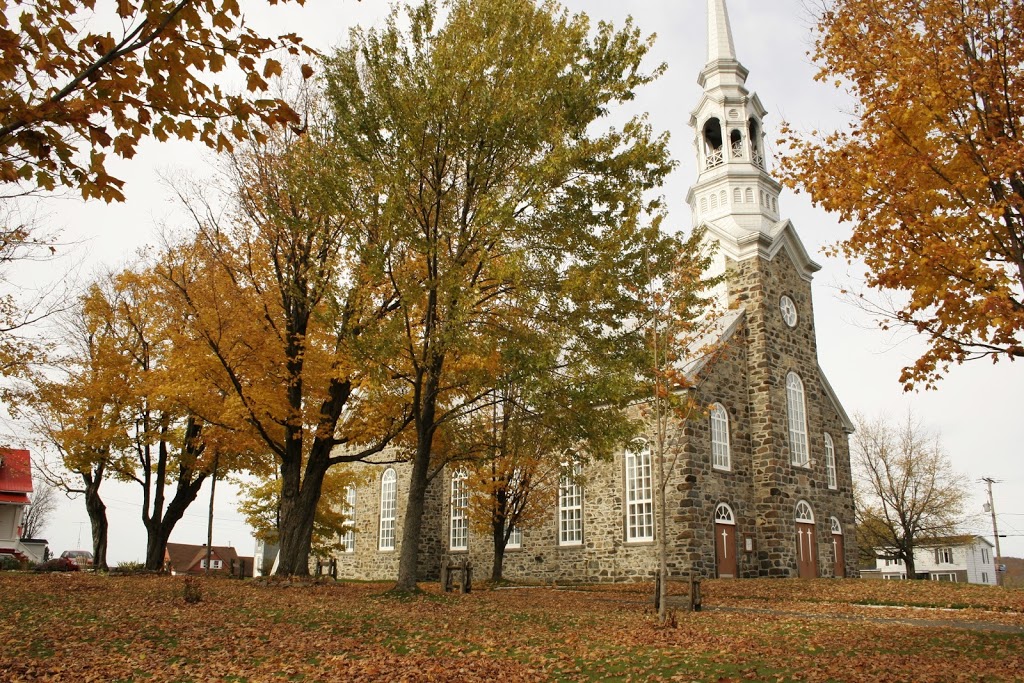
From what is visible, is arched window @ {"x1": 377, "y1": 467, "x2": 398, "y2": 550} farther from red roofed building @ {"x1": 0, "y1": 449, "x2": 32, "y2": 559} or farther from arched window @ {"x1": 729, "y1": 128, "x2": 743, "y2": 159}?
arched window @ {"x1": 729, "y1": 128, "x2": 743, "y2": 159}

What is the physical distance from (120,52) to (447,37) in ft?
31.7

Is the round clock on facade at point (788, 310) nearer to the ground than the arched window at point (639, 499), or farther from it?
farther from it

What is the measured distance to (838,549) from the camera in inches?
1140

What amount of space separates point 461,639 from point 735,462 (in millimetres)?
18808

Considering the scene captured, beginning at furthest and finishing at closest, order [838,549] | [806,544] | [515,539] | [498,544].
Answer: [838,549] < [515,539] < [806,544] < [498,544]

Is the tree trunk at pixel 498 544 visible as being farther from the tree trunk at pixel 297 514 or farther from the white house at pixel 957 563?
the white house at pixel 957 563

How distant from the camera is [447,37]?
1331 centimetres

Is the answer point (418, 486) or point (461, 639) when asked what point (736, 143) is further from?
point (461, 639)

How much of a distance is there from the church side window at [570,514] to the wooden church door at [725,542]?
485 cm

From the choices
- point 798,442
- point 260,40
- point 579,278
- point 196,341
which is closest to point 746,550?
point 798,442

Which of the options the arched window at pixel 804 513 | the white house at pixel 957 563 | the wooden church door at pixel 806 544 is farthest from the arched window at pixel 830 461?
the white house at pixel 957 563

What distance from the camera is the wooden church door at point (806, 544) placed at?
2613 cm

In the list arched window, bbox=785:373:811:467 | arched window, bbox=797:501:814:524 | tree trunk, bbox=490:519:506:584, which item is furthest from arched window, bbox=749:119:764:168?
tree trunk, bbox=490:519:506:584

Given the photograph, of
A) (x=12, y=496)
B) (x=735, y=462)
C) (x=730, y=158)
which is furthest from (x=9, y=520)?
(x=730, y=158)
